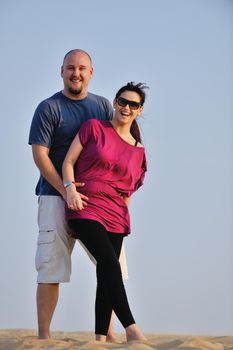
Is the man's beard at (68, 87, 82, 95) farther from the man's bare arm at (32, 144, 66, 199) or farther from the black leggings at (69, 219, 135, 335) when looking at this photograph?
the black leggings at (69, 219, 135, 335)

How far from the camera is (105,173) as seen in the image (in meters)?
5.37

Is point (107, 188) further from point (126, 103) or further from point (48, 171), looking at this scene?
point (126, 103)

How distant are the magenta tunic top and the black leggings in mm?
101

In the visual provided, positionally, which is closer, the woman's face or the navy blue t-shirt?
the woman's face

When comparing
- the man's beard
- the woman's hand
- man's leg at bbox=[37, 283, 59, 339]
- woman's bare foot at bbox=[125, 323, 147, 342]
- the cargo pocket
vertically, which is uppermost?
the man's beard

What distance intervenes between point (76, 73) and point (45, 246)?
1549mm

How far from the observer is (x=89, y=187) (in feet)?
17.5

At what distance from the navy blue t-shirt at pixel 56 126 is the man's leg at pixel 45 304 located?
2.69ft

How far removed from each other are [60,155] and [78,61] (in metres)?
0.85

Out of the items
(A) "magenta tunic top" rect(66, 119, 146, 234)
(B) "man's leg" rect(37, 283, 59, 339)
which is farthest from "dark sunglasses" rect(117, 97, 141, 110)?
(B) "man's leg" rect(37, 283, 59, 339)

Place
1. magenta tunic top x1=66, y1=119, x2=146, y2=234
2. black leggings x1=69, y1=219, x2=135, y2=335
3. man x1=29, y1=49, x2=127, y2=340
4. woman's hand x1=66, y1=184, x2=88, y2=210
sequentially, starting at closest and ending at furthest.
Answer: black leggings x1=69, y1=219, x2=135, y2=335 → woman's hand x1=66, y1=184, x2=88, y2=210 → magenta tunic top x1=66, y1=119, x2=146, y2=234 → man x1=29, y1=49, x2=127, y2=340

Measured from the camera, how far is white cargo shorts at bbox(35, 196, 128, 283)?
567 centimetres

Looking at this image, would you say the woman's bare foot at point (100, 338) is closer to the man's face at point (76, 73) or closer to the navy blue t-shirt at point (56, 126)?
the navy blue t-shirt at point (56, 126)

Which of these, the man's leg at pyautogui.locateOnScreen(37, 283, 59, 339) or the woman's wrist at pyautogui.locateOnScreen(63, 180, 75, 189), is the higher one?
the woman's wrist at pyautogui.locateOnScreen(63, 180, 75, 189)
